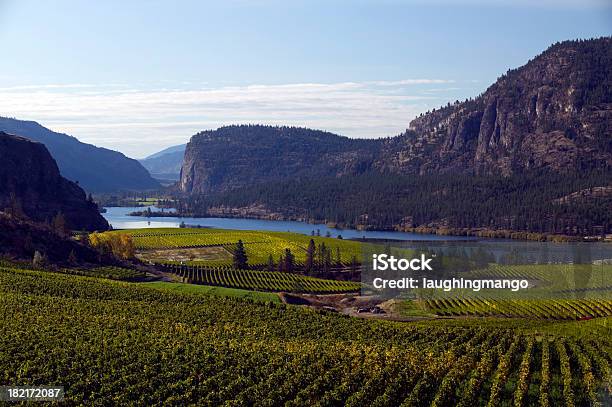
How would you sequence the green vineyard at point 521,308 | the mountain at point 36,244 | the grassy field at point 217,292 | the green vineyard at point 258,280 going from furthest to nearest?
the green vineyard at point 258,280 < the mountain at point 36,244 < the grassy field at point 217,292 < the green vineyard at point 521,308

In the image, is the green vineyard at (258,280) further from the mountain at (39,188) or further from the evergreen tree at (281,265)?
the mountain at (39,188)

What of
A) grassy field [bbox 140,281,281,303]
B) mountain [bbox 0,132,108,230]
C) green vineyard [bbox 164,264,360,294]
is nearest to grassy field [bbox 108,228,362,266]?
green vineyard [bbox 164,264,360,294]

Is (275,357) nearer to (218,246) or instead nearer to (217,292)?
(217,292)

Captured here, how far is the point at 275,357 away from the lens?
46344mm

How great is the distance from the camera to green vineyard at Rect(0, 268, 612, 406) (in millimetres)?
39656

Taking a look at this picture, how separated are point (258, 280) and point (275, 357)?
2258 inches

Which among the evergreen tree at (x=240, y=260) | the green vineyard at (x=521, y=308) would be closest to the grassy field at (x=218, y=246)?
the evergreen tree at (x=240, y=260)

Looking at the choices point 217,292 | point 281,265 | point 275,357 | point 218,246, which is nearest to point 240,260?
point 281,265

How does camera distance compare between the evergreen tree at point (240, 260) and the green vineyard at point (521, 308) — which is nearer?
the green vineyard at point (521, 308)

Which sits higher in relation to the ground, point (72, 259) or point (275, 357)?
point (72, 259)

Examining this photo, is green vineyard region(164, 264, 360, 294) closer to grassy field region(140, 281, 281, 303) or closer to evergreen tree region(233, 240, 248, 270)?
evergreen tree region(233, 240, 248, 270)

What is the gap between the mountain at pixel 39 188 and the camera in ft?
522

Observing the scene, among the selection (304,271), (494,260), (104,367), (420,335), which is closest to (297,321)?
(420,335)

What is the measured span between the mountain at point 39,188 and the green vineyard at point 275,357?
99.4 meters
